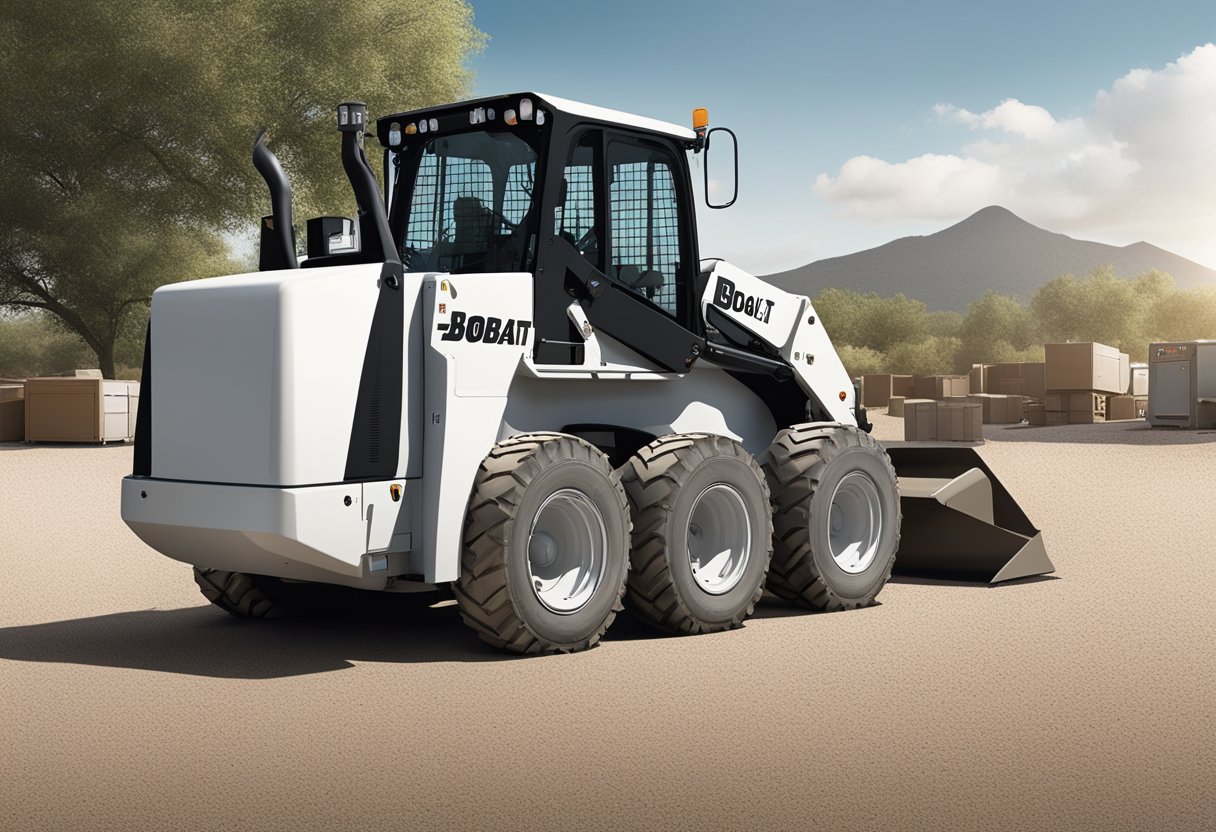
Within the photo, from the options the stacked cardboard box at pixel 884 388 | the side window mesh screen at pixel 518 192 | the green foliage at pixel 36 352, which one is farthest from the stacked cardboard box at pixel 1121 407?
the green foliage at pixel 36 352

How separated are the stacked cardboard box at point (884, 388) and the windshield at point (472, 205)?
118 feet

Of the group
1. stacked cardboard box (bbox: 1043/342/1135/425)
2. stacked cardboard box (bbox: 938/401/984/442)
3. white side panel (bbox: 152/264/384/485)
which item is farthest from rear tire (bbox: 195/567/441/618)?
stacked cardboard box (bbox: 1043/342/1135/425)

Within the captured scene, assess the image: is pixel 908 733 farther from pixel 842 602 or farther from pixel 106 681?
pixel 106 681

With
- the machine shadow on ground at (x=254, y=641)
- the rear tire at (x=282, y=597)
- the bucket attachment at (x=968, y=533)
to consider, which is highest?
the bucket attachment at (x=968, y=533)

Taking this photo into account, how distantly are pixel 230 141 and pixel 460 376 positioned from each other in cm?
2534

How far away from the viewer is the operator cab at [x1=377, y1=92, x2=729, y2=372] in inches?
307

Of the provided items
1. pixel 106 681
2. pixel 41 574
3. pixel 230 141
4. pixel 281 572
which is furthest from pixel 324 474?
pixel 230 141

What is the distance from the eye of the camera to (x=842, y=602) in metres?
8.77

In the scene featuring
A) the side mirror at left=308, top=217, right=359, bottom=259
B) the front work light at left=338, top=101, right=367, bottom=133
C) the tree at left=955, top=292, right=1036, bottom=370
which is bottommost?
the side mirror at left=308, top=217, right=359, bottom=259

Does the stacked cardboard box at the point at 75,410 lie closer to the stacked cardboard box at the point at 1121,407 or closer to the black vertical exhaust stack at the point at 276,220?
the black vertical exhaust stack at the point at 276,220

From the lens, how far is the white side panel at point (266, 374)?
21.8 feet

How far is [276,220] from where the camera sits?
775cm

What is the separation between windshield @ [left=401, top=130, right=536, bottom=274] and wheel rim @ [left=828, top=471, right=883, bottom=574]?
9.13ft

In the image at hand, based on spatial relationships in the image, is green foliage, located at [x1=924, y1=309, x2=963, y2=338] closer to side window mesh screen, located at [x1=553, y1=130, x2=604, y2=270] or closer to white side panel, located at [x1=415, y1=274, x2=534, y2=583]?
side window mesh screen, located at [x1=553, y1=130, x2=604, y2=270]
